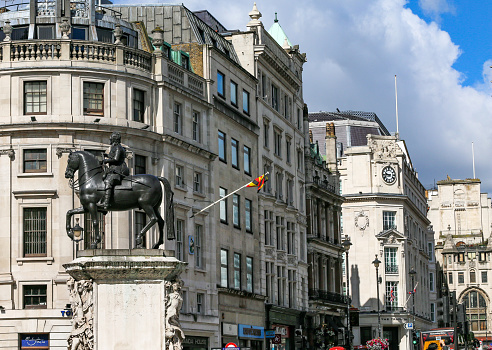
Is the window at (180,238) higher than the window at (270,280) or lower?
higher

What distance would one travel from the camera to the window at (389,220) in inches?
4582

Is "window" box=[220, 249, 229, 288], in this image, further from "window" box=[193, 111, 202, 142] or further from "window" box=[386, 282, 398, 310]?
"window" box=[386, 282, 398, 310]

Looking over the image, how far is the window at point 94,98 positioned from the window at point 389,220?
69373 mm

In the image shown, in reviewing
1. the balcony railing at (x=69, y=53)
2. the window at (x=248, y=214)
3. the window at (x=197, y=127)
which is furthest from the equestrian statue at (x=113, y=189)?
the window at (x=248, y=214)

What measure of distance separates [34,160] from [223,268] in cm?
1489

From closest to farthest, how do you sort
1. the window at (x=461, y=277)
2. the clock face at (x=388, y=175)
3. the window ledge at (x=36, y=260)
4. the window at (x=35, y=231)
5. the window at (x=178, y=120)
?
the window ledge at (x=36, y=260) → the window at (x=35, y=231) → the window at (x=178, y=120) → the clock face at (x=388, y=175) → the window at (x=461, y=277)

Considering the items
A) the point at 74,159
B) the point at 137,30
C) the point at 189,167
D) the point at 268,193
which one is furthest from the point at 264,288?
the point at 74,159

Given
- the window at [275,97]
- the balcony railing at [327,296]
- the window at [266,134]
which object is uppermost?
the window at [275,97]

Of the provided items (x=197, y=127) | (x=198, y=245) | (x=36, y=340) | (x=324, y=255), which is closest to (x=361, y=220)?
(x=324, y=255)

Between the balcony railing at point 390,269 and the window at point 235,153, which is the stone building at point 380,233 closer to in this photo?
the balcony railing at point 390,269

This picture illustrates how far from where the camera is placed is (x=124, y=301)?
23.0 meters

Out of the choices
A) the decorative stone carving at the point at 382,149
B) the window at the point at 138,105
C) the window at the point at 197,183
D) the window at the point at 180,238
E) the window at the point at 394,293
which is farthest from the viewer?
the decorative stone carving at the point at 382,149

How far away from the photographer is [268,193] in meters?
69.8

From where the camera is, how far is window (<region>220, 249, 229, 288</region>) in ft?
197
